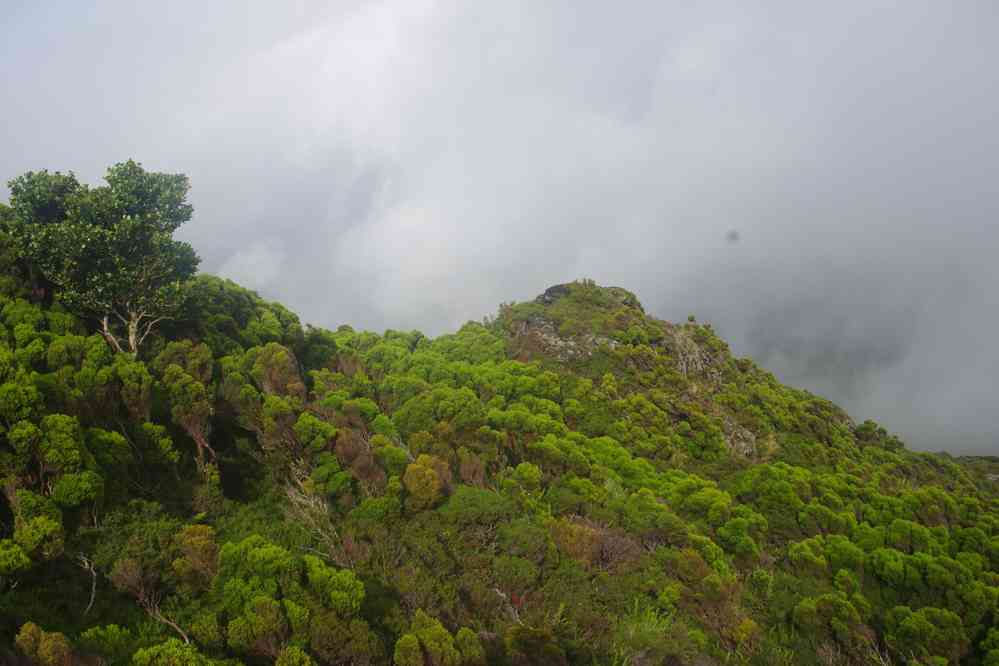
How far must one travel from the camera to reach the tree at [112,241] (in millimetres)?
24266

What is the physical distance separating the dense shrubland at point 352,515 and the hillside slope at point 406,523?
102 mm

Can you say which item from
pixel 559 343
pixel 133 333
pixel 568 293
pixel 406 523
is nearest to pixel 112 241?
pixel 133 333

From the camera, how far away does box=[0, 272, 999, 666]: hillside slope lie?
14391 millimetres

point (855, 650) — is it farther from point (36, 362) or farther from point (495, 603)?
point (36, 362)

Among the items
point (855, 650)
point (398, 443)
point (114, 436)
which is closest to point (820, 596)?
point (855, 650)

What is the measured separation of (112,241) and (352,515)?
16.8m

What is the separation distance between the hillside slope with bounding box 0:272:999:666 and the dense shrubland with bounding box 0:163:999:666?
0.10 m

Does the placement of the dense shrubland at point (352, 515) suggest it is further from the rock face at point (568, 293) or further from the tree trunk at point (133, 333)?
the rock face at point (568, 293)

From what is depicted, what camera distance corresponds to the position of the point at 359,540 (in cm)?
2189

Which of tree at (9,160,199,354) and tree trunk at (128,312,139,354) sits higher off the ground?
tree at (9,160,199,354)

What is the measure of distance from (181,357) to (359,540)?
12.4 metres

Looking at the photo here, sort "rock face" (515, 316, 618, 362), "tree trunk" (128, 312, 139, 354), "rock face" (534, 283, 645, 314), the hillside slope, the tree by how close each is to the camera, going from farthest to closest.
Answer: "rock face" (534, 283, 645, 314)
"rock face" (515, 316, 618, 362)
"tree trunk" (128, 312, 139, 354)
the tree
the hillside slope

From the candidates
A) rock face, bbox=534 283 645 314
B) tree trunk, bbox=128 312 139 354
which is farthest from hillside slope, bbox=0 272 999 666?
rock face, bbox=534 283 645 314

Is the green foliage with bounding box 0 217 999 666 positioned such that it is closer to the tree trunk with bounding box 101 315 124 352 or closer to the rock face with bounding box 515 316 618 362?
the tree trunk with bounding box 101 315 124 352
